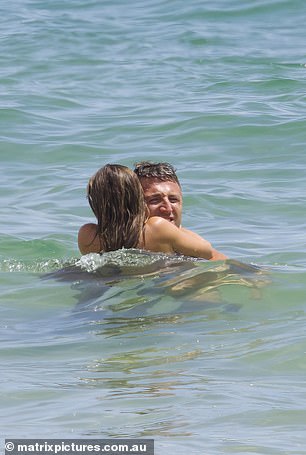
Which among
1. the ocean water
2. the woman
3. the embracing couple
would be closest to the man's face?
the embracing couple

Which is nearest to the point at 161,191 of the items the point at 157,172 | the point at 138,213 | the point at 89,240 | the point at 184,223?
the point at 157,172

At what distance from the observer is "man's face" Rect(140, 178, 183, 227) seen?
245 inches

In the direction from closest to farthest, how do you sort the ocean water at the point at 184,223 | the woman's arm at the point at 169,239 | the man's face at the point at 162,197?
the ocean water at the point at 184,223 → the woman's arm at the point at 169,239 → the man's face at the point at 162,197

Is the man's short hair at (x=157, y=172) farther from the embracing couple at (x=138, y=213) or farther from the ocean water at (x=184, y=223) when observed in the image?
the ocean water at (x=184, y=223)

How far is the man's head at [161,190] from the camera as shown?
623 centimetres

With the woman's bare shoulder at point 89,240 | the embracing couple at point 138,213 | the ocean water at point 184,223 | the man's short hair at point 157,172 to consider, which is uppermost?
the man's short hair at point 157,172

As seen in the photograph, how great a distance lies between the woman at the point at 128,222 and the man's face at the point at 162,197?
0.36ft

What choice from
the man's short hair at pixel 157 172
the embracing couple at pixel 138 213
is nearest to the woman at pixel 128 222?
the embracing couple at pixel 138 213

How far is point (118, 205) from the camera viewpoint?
236 inches

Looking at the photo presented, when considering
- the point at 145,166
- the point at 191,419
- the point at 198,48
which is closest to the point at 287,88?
the point at 198,48

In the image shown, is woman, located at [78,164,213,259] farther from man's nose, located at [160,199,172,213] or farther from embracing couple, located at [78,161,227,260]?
man's nose, located at [160,199,172,213]

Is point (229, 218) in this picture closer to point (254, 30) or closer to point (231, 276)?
point (231, 276)

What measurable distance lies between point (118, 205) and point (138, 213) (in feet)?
0.43

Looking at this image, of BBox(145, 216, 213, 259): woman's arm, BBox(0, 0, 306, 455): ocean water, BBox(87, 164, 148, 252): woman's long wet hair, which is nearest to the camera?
BBox(0, 0, 306, 455): ocean water
